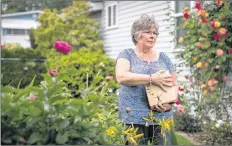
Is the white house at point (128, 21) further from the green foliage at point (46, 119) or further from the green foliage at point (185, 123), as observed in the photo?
the green foliage at point (46, 119)

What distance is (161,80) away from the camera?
2525mm

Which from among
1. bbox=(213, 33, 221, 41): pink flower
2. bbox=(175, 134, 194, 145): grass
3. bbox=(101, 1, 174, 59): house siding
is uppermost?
bbox=(101, 1, 174, 59): house siding

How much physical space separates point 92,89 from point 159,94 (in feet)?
2.19

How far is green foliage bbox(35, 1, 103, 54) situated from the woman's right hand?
1144 centimetres

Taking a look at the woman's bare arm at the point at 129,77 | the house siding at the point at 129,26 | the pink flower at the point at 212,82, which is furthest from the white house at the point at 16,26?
the woman's bare arm at the point at 129,77

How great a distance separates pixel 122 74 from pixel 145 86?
16 cm

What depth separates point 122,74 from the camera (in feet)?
8.51

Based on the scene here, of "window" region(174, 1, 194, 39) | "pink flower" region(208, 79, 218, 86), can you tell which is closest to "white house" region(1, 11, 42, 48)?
"window" region(174, 1, 194, 39)

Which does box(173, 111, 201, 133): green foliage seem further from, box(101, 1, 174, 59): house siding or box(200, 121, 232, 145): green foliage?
box(101, 1, 174, 59): house siding

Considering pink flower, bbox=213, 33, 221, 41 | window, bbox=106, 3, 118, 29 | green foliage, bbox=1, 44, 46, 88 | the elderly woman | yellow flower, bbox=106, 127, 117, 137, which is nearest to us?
yellow flower, bbox=106, 127, 117, 137

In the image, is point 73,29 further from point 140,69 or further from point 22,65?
point 140,69

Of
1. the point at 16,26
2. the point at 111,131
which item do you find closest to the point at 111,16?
the point at 111,131

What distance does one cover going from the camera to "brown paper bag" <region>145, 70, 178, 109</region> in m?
2.56

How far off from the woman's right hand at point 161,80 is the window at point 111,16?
32.7 ft
